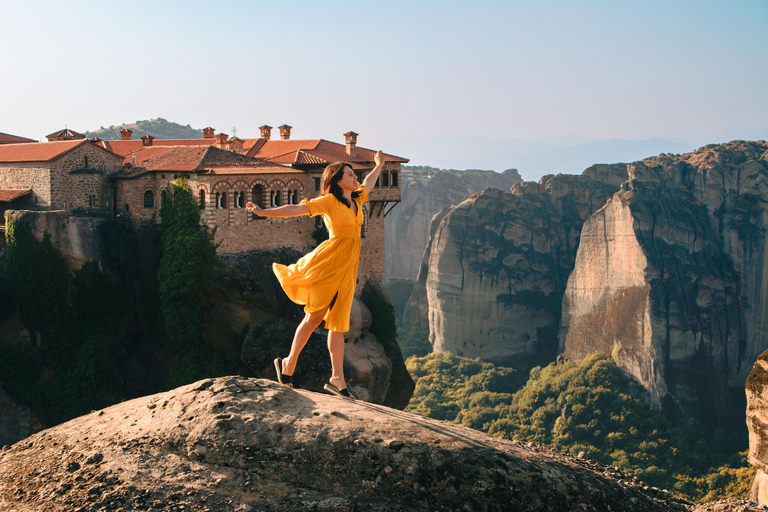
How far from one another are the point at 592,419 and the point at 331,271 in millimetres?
63245

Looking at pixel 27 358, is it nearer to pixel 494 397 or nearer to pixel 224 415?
pixel 224 415

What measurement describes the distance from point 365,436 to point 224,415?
1.72m

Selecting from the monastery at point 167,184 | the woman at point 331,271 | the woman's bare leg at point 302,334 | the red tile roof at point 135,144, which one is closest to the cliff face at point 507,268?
the red tile roof at point 135,144

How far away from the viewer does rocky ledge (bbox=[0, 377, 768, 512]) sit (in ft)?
29.8

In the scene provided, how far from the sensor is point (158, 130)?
160250 millimetres

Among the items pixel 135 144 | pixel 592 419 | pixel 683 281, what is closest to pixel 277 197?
pixel 135 144

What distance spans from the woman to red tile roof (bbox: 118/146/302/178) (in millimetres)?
23764

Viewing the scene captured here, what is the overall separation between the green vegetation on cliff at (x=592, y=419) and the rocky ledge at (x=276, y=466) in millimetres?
48344

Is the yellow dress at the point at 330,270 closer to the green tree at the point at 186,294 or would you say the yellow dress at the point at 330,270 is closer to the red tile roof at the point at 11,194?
the green tree at the point at 186,294

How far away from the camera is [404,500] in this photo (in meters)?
9.09

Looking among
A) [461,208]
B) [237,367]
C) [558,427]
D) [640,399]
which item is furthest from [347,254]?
[461,208]

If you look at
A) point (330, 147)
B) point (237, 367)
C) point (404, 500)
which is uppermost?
point (330, 147)

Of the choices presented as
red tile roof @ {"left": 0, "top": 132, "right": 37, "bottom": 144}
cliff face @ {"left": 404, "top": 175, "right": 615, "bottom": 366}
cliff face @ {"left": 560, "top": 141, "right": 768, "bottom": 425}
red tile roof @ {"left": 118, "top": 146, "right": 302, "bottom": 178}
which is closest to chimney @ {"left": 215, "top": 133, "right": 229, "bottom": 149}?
red tile roof @ {"left": 118, "top": 146, "right": 302, "bottom": 178}

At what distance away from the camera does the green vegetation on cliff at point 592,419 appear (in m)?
59.5
